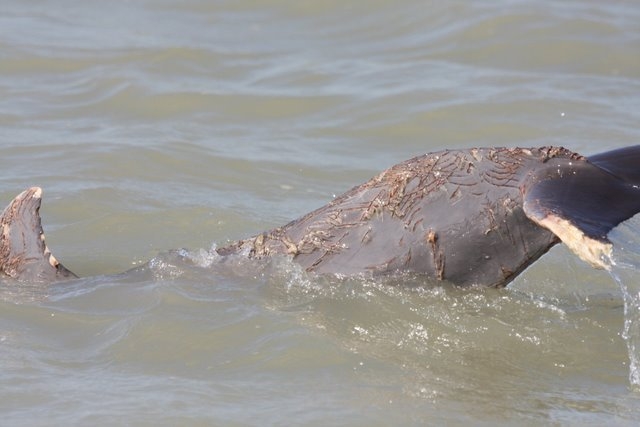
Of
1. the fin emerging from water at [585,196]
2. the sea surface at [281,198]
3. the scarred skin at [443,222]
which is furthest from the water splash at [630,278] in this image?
the scarred skin at [443,222]

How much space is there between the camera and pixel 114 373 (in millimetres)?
4570

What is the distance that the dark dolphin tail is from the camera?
557cm

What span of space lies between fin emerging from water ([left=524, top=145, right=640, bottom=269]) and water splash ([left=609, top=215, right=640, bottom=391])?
0.89 ft

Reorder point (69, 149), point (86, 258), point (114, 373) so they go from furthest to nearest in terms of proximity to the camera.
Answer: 1. point (69, 149)
2. point (86, 258)
3. point (114, 373)

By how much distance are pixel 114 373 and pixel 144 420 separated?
1.70 feet

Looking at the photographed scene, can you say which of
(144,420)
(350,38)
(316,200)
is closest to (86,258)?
(316,200)

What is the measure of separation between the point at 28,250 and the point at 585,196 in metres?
2.61

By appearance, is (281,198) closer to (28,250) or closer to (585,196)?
(28,250)

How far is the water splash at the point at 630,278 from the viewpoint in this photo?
15.5ft

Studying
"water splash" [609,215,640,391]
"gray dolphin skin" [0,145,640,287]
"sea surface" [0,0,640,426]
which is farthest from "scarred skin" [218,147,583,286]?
"water splash" [609,215,640,391]

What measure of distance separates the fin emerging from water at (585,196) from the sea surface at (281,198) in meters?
0.28

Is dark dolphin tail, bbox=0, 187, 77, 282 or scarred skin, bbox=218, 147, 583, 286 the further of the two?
dark dolphin tail, bbox=0, 187, 77, 282

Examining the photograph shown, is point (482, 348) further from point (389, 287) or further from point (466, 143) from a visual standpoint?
point (466, 143)

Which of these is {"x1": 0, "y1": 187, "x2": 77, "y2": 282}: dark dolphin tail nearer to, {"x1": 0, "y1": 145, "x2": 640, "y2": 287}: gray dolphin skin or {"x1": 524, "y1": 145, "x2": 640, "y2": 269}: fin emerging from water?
{"x1": 0, "y1": 145, "x2": 640, "y2": 287}: gray dolphin skin
